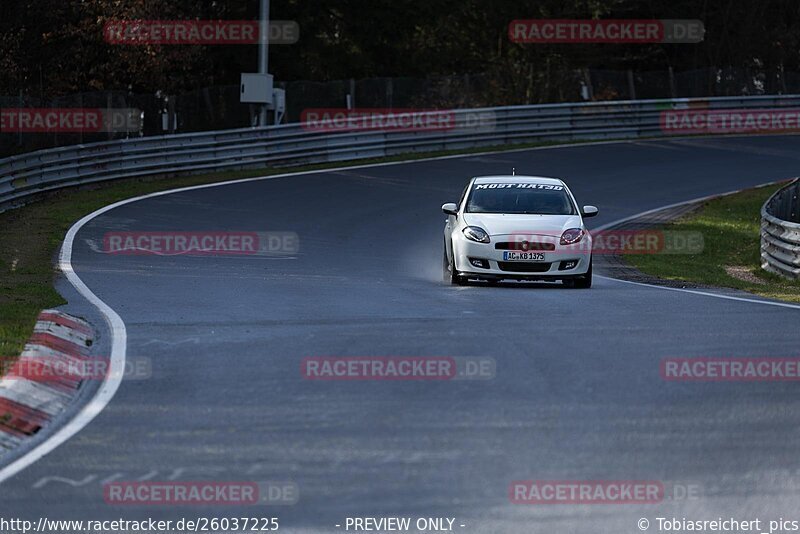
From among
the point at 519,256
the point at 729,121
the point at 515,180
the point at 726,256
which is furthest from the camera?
the point at 729,121

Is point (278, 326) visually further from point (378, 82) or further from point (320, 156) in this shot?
point (378, 82)

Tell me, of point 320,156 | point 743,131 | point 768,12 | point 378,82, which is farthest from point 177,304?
point 768,12

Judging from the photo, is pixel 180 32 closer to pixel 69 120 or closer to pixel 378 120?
pixel 378 120

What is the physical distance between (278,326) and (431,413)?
405 cm

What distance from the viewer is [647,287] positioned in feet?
57.5

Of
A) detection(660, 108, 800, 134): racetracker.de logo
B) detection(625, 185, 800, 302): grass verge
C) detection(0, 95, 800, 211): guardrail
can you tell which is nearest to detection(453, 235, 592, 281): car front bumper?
detection(625, 185, 800, 302): grass verge

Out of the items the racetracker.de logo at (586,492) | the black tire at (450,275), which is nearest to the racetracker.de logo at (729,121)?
the black tire at (450,275)

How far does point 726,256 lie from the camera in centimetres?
2417

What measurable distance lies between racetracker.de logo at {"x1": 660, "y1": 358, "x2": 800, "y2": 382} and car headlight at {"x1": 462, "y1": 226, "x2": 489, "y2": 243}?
7139mm

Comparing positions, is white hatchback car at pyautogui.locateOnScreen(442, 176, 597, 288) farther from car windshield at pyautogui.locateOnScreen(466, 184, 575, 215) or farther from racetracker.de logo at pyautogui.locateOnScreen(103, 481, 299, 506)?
racetracker.de logo at pyautogui.locateOnScreen(103, 481, 299, 506)

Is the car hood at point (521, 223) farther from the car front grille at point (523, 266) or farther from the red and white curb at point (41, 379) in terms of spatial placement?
the red and white curb at point (41, 379)

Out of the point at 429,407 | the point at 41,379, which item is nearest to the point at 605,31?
the point at 41,379

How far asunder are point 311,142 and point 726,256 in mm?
14528

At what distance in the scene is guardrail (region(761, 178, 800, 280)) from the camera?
20.4m
